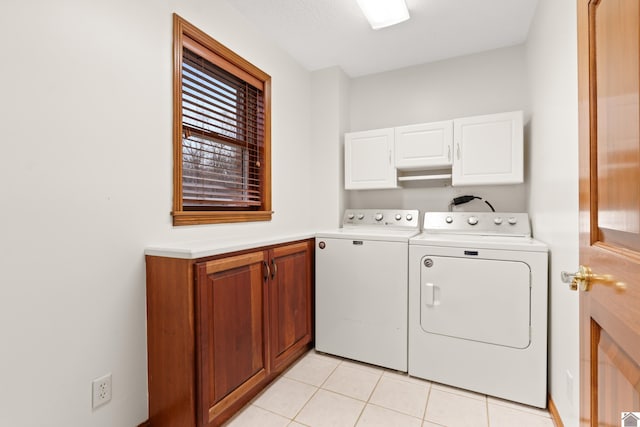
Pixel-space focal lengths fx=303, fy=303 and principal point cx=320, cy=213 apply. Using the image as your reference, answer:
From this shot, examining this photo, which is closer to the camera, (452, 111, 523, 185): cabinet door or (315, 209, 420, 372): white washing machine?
(315, 209, 420, 372): white washing machine

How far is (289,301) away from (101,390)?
3.53ft

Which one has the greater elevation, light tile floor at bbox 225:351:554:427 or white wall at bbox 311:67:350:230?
white wall at bbox 311:67:350:230

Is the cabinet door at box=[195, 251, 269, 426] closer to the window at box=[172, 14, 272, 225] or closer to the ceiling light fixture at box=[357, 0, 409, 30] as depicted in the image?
the window at box=[172, 14, 272, 225]

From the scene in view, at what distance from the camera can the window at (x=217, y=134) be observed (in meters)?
1.75

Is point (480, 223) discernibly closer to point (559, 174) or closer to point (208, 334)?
point (559, 174)

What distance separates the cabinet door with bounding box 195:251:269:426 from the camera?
142 cm

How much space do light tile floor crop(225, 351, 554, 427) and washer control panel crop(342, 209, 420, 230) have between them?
3.90ft

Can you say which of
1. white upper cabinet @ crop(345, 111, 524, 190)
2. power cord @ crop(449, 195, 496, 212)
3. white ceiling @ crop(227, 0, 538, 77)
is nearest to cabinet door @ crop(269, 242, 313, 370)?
white upper cabinet @ crop(345, 111, 524, 190)

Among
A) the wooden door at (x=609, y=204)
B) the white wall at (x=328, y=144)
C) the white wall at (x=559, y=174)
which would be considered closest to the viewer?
the wooden door at (x=609, y=204)

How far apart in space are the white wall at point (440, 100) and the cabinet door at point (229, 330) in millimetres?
1624

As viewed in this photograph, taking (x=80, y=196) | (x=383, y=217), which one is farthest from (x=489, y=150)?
(x=80, y=196)

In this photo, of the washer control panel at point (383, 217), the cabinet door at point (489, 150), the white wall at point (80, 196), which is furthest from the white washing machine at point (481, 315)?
the white wall at point (80, 196)

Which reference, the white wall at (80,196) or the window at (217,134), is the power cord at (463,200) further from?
the white wall at (80,196)

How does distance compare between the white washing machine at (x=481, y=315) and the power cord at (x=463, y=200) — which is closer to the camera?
the white washing machine at (x=481, y=315)
